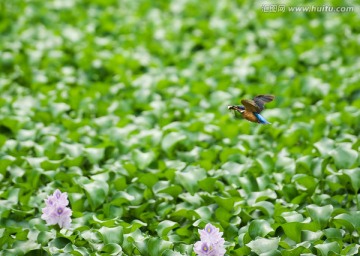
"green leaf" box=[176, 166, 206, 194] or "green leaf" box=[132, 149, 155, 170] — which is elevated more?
"green leaf" box=[176, 166, 206, 194]

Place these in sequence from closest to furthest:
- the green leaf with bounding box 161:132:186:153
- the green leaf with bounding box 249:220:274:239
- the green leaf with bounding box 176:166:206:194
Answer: the green leaf with bounding box 249:220:274:239
the green leaf with bounding box 176:166:206:194
the green leaf with bounding box 161:132:186:153

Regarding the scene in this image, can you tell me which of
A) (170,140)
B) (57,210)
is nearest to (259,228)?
(57,210)

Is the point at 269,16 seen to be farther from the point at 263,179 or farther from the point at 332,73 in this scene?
the point at 263,179

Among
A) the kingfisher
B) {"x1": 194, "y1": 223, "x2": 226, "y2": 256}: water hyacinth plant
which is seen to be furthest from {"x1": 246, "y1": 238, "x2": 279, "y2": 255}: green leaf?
the kingfisher

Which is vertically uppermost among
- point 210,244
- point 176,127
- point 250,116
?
point 250,116

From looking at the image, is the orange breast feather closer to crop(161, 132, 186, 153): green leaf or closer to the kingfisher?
the kingfisher

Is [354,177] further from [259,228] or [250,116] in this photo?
[250,116]

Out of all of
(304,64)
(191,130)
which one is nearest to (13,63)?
(191,130)

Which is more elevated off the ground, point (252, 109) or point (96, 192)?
point (252, 109)
